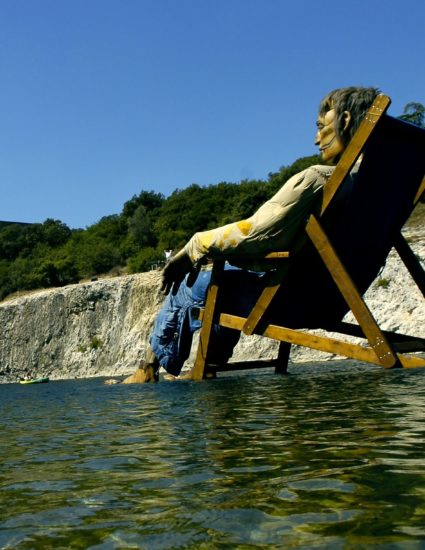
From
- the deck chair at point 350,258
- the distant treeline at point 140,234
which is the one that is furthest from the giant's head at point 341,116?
the distant treeline at point 140,234

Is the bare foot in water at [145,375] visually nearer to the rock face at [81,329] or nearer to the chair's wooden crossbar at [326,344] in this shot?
the chair's wooden crossbar at [326,344]

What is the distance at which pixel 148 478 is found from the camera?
2.79 metres

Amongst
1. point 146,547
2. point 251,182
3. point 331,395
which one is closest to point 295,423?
point 331,395

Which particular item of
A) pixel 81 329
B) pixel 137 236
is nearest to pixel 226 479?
pixel 81 329

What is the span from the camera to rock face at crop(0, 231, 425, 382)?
4250cm

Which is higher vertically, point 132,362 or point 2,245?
point 2,245

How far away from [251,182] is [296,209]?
69.5 m

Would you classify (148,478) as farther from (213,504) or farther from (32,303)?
(32,303)

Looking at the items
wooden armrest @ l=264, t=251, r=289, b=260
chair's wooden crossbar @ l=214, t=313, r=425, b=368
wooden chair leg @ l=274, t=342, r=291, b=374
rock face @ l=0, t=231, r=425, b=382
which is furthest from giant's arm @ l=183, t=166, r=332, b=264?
rock face @ l=0, t=231, r=425, b=382

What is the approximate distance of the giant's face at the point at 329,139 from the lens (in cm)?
694

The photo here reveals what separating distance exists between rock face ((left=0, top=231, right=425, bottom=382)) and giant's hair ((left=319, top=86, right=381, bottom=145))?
111 ft

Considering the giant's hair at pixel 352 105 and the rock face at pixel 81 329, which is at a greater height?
the giant's hair at pixel 352 105

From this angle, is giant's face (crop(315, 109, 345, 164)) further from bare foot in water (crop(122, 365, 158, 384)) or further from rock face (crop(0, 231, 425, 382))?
rock face (crop(0, 231, 425, 382))

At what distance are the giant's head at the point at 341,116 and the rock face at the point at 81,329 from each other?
110 feet
